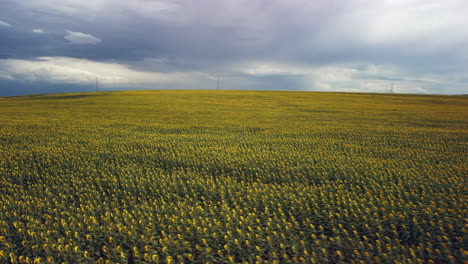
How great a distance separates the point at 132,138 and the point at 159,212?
12534 mm

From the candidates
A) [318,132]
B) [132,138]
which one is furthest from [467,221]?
[132,138]

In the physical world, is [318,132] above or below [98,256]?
above

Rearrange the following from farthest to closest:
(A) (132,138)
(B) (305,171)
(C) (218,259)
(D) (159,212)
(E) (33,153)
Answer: (A) (132,138)
(E) (33,153)
(B) (305,171)
(D) (159,212)
(C) (218,259)

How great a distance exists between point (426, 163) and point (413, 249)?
27.5 feet

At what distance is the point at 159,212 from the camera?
8.09 meters

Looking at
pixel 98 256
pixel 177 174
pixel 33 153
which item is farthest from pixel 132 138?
pixel 98 256

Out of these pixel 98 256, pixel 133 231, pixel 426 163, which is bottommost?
pixel 98 256

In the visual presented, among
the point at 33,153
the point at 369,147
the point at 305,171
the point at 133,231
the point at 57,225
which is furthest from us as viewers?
the point at 369,147

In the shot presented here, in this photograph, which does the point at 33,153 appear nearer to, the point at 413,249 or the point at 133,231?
the point at 133,231

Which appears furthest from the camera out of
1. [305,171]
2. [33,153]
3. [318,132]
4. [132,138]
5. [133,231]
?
[318,132]

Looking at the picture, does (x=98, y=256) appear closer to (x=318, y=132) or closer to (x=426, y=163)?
(x=426, y=163)

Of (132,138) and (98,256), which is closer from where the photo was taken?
(98,256)

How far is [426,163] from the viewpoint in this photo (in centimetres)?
1265

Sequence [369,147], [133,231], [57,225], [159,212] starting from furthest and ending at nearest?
[369,147]
[159,212]
[57,225]
[133,231]
